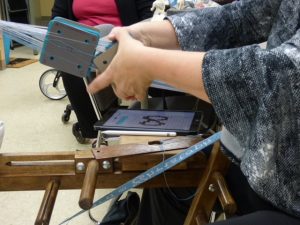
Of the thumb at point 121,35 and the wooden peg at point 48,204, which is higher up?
the thumb at point 121,35

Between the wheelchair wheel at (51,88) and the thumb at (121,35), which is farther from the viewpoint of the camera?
the wheelchair wheel at (51,88)

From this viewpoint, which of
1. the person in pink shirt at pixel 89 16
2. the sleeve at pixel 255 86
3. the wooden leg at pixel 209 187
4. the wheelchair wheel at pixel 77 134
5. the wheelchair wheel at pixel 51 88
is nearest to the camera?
the sleeve at pixel 255 86

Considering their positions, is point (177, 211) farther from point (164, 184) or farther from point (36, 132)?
point (36, 132)

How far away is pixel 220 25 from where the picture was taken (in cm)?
74

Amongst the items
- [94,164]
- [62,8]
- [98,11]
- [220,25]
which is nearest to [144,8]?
[98,11]

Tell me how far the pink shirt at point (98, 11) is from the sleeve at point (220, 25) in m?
1.01

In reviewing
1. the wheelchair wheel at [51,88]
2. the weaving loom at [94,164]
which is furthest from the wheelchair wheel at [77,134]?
the weaving loom at [94,164]

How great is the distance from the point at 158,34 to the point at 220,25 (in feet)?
0.39

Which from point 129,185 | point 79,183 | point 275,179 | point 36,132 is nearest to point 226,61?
point 275,179

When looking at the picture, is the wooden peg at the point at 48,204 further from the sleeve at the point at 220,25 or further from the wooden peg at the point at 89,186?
the sleeve at the point at 220,25

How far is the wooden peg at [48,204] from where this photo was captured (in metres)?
0.64

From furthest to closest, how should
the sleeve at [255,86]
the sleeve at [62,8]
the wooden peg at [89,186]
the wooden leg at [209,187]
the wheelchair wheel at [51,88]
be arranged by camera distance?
the wheelchair wheel at [51,88] < the sleeve at [62,8] < the wooden leg at [209,187] < the wooden peg at [89,186] < the sleeve at [255,86]

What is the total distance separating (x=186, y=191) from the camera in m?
0.97

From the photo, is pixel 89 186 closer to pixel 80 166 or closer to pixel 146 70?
pixel 80 166
